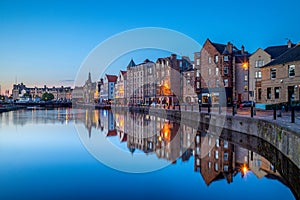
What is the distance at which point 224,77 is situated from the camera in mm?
56062

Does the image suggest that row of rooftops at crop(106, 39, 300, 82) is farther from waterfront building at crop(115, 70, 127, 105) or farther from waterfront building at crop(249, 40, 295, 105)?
waterfront building at crop(115, 70, 127, 105)

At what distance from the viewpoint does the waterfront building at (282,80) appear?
3259cm

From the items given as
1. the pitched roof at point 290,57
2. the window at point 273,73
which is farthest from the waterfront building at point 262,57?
the pitched roof at point 290,57

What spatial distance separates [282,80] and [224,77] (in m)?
21.6

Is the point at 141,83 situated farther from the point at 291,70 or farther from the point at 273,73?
the point at 291,70

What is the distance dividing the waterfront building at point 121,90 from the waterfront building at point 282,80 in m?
70.9

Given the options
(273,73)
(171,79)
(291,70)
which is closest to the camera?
(291,70)

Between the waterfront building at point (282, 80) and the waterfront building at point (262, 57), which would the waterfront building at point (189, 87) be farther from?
the waterfront building at point (282, 80)

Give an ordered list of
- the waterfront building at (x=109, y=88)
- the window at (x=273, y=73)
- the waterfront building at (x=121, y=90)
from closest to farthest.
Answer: the window at (x=273, y=73) < the waterfront building at (x=121, y=90) < the waterfront building at (x=109, y=88)

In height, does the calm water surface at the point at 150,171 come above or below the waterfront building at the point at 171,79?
below

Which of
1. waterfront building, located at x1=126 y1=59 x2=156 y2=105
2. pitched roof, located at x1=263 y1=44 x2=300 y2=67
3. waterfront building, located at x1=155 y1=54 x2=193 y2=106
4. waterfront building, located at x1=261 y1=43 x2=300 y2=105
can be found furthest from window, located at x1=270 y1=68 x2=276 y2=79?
waterfront building, located at x1=126 y1=59 x2=156 y2=105

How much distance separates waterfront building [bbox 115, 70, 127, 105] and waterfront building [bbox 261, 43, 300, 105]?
232 feet

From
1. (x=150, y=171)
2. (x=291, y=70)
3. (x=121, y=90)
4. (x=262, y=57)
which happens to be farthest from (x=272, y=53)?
(x=121, y=90)

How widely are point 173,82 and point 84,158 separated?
56325mm
